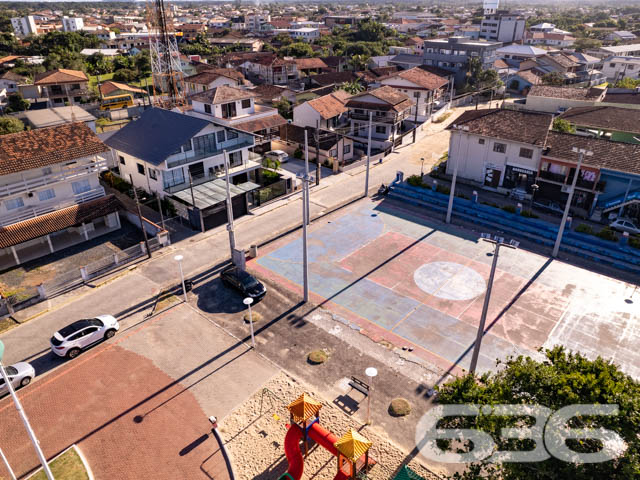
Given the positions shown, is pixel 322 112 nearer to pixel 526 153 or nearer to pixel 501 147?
pixel 501 147

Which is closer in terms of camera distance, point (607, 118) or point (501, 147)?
point (501, 147)

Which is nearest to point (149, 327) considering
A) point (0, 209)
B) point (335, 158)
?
point (0, 209)

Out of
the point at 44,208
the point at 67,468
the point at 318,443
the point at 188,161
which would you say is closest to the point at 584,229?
the point at 318,443

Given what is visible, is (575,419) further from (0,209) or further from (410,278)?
(0,209)

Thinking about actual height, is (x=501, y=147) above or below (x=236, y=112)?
below

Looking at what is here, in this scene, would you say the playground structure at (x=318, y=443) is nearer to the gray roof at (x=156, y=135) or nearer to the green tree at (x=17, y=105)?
the gray roof at (x=156, y=135)

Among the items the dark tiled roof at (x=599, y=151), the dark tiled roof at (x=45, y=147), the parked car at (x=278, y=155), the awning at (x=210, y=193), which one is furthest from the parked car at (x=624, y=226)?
the dark tiled roof at (x=45, y=147)
